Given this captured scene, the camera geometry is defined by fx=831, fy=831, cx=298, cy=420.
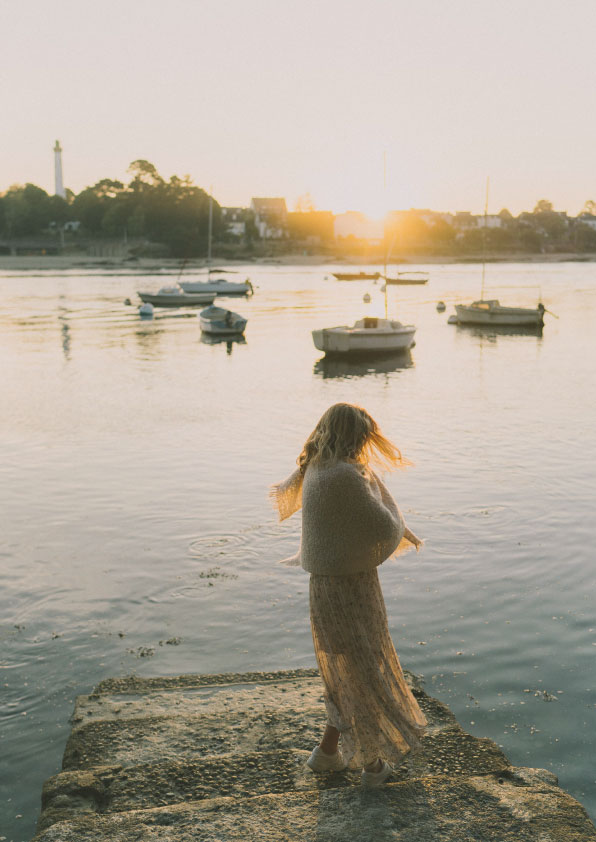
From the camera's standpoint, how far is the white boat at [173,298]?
5819 centimetres

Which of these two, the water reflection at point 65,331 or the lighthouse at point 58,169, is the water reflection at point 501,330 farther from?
the lighthouse at point 58,169

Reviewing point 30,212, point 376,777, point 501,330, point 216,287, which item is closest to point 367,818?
point 376,777

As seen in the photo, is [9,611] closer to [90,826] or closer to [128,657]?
[128,657]

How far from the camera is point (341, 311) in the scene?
2279 inches

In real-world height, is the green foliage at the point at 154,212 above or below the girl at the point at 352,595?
above

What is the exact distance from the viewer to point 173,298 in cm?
5916

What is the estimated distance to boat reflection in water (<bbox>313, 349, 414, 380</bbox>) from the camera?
95.3 feet

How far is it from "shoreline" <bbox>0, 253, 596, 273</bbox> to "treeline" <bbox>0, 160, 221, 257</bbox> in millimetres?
5300

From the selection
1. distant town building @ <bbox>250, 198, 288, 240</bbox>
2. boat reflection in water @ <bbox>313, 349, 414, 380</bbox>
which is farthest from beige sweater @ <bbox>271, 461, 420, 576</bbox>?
distant town building @ <bbox>250, 198, 288, 240</bbox>

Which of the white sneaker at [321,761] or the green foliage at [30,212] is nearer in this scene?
Answer: the white sneaker at [321,761]

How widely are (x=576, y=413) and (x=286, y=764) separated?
17345mm

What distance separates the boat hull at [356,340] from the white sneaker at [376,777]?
88.7 ft

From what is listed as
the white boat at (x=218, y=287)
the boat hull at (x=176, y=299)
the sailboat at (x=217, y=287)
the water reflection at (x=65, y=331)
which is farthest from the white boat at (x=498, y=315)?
the white boat at (x=218, y=287)

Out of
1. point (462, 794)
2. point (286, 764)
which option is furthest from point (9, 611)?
point (462, 794)
